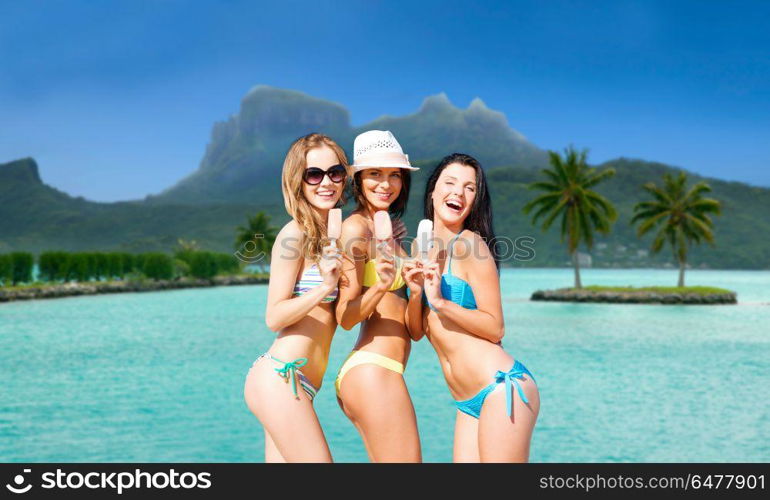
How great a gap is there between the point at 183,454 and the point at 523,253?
41.3 feet

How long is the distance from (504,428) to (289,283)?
136 cm

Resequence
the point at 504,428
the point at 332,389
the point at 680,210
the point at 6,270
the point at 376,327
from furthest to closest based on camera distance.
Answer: the point at 680,210 → the point at 6,270 → the point at 332,389 → the point at 376,327 → the point at 504,428

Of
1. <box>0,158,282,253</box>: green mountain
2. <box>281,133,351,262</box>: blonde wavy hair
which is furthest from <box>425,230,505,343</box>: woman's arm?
<box>0,158,282,253</box>: green mountain

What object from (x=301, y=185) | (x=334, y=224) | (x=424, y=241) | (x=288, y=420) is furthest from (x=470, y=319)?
(x=301, y=185)

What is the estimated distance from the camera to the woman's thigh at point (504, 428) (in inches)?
149

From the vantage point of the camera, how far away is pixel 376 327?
13.2 ft

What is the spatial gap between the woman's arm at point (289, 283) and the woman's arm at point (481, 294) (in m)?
0.64

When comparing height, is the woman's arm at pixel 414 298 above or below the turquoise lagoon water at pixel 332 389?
above

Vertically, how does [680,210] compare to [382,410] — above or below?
above

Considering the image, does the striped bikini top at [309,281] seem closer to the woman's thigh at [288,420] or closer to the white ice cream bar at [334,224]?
the white ice cream bar at [334,224]

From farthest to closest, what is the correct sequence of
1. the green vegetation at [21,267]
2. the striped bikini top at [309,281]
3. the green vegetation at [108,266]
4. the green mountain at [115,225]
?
the green mountain at [115,225]
the green vegetation at [108,266]
the green vegetation at [21,267]
the striped bikini top at [309,281]

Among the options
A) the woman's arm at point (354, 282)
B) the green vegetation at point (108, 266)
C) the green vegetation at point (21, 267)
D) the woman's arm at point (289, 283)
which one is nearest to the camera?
the woman's arm at point (289, 283)
